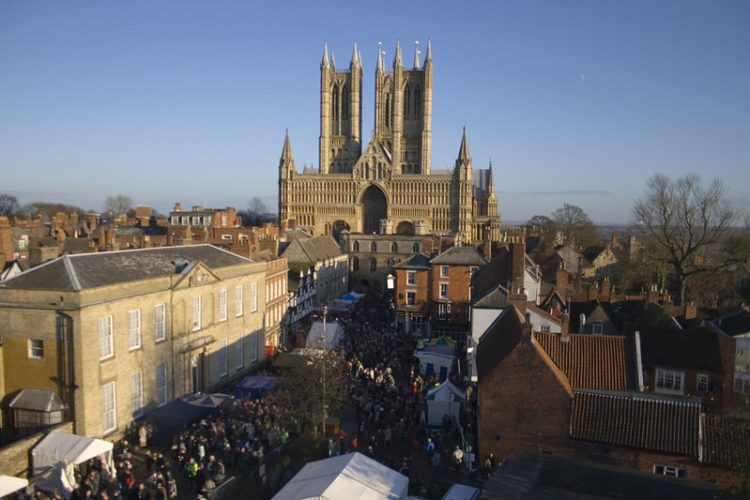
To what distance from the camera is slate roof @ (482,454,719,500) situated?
44.0 ft

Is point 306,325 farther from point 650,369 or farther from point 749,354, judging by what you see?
point 749,354

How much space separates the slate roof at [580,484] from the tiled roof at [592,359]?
5374mm

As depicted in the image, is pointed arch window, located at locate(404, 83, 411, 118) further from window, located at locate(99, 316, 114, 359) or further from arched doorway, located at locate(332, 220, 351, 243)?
window, located at locate(99, 316, 114, 359)

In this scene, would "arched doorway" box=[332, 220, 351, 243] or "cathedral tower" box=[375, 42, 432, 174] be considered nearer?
"arched doorway" box=[332, 220, 351, 243]

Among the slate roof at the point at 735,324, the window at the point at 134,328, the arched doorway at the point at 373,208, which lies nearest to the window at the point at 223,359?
the window at the point at 134,328

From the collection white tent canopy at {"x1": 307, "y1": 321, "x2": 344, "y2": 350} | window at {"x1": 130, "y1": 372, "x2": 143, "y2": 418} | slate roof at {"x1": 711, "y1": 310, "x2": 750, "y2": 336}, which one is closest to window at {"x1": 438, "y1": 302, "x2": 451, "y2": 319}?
white tent canopy at {"x1": 307, "y1": 321, "x2": 344, "y2": 350}

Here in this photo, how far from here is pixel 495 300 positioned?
30875mm

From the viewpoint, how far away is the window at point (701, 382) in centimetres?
2283

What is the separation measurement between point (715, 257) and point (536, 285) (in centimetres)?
2686

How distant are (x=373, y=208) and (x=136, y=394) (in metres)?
81.0

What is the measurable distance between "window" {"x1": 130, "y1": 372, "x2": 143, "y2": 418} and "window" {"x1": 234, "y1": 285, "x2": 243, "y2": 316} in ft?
26.8

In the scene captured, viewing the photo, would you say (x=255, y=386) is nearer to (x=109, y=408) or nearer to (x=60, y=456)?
(x=109, y=408)

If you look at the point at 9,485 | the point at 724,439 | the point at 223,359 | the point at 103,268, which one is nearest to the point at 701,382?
the point at 724,439

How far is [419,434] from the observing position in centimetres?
2252
